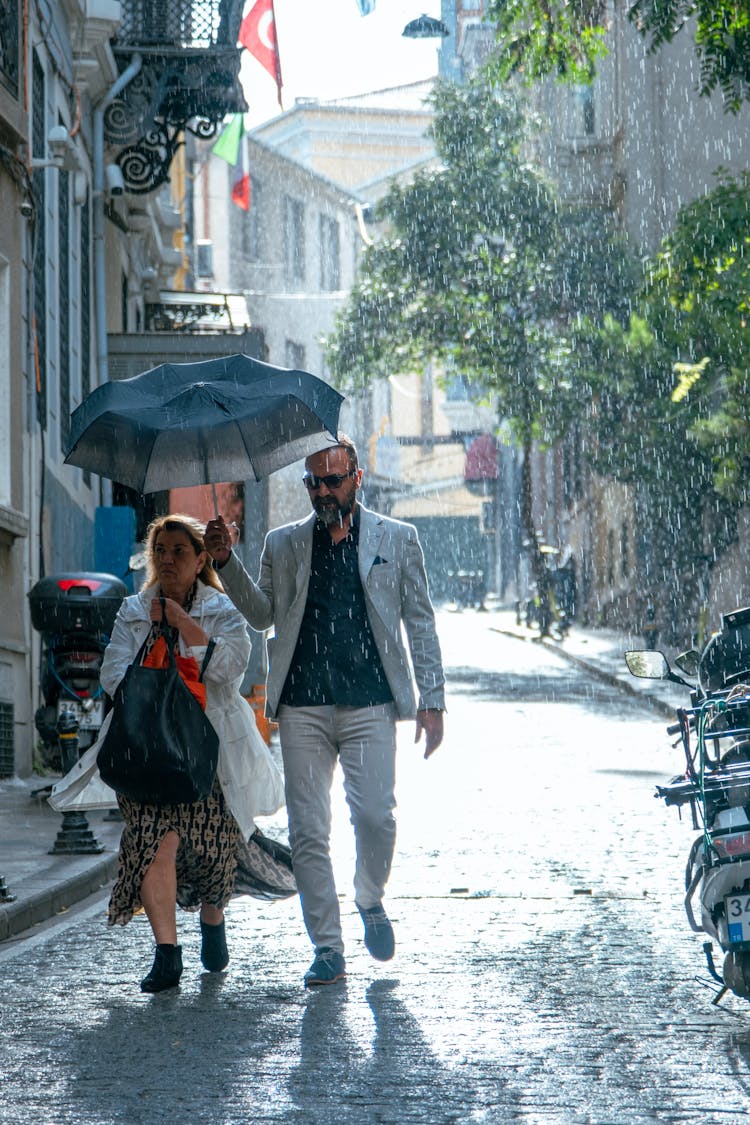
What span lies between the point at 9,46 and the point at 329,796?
9.55m

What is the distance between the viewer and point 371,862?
22.0 feet

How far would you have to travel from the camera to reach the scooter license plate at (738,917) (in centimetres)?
542

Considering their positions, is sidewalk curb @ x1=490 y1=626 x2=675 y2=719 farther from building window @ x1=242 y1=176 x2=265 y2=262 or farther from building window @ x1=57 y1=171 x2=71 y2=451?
building window @ x1=242 y1=176 x2=265 y2=262

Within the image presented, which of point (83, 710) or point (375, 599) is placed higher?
point (375, 599)

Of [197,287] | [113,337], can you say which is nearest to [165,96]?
[113,337]

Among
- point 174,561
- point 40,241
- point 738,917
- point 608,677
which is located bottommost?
point 608,677

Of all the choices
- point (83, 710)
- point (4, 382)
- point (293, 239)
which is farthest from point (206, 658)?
point (293, 239)

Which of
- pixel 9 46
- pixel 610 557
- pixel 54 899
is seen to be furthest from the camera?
pixel 610 557

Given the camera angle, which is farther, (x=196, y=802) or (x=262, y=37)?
(x=262, y=37)

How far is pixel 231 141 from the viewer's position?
29.0 metres

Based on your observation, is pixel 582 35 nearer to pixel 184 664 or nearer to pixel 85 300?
pixel 85 300

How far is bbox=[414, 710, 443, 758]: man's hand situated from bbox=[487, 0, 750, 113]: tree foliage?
7718 mm

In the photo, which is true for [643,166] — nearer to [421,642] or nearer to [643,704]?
[643,704]

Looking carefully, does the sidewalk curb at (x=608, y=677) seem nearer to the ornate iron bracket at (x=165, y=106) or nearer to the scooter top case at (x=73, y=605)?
the ornate iron bracket at (x=165, y=106)
